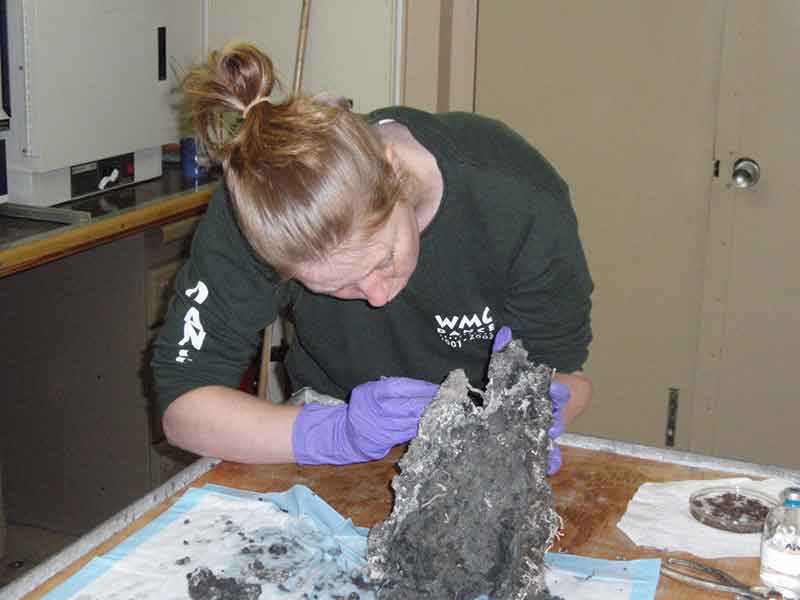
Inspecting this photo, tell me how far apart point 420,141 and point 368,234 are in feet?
0.77

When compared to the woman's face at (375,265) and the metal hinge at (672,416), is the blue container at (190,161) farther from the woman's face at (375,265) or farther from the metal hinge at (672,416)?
the woman's face at (375,265)

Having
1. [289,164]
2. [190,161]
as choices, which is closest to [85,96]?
[190,161]

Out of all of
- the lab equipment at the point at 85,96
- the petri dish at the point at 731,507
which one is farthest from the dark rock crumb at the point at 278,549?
the lab equipment at the point at 85,96

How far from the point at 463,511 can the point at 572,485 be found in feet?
0.83

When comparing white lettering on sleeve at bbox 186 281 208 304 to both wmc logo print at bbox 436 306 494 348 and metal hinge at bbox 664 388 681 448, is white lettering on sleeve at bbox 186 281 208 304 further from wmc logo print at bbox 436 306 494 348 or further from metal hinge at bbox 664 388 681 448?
metal hinge at bbox 664 388 681 448

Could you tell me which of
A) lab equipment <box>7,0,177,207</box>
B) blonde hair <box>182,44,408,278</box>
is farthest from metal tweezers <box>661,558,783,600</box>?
lab equipment <box>7,0,177,207</box>

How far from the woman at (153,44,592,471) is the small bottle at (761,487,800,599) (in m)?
0.30

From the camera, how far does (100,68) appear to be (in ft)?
8.12

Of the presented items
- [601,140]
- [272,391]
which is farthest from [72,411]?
[601,140]

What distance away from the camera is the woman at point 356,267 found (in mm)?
1169

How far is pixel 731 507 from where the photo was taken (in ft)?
4.39

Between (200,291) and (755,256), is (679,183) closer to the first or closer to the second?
(755,256)

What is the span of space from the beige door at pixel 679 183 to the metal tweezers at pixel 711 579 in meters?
1.71

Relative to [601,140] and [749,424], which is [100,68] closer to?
[601,140]
